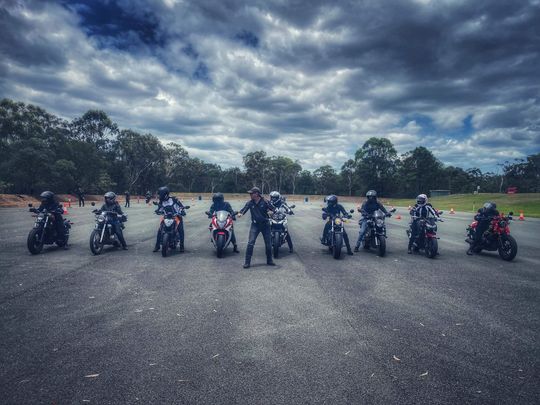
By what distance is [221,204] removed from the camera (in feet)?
33.6

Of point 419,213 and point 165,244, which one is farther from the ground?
point 419,213

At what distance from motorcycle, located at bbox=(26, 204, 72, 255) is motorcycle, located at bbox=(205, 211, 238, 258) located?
16.3 ft

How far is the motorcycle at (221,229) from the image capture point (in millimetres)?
9251

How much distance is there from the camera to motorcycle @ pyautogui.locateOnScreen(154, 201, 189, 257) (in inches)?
366

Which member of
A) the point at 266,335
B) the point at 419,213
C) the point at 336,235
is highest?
the point at 419,213

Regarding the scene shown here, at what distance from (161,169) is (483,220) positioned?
81041mm

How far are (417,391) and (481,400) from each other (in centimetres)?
52

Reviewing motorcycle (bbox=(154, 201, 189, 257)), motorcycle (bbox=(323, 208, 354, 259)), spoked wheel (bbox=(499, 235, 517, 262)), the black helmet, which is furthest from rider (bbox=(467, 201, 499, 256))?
the black helmet

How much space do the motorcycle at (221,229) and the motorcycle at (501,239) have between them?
782cm

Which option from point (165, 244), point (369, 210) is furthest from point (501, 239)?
point (165, 244)

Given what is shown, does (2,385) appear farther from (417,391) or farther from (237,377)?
(417,391)

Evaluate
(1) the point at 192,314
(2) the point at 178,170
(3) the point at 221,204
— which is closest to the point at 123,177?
(2) the point at 178,170

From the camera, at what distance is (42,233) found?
9555mm

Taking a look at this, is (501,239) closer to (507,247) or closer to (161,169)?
(507,247)
